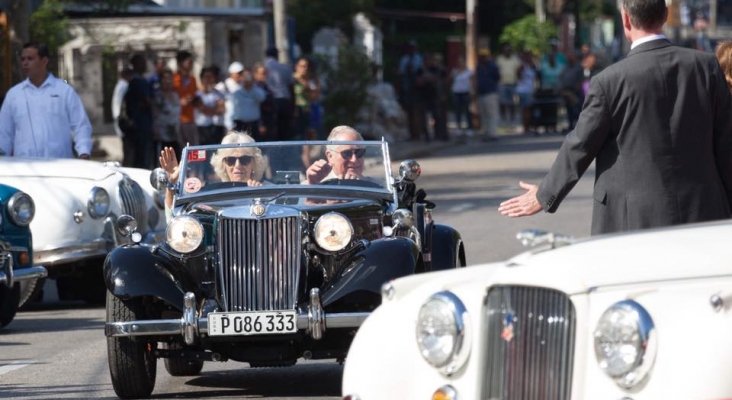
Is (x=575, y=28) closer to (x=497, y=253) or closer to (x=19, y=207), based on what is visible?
(x=497, y=253)

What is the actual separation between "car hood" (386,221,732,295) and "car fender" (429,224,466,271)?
4.23m

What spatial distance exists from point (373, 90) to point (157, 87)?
470 inches

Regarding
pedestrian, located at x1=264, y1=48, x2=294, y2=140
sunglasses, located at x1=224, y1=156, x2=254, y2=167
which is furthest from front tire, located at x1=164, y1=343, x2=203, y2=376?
pedestrian, located at x1=264, y1=48, x2=294, y2=140

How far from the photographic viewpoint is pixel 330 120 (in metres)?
32.4

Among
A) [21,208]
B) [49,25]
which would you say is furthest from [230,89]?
[21,208]

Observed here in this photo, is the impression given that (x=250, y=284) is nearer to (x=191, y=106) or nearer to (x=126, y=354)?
(x=126, y=354)

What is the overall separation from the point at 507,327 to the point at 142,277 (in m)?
3.85

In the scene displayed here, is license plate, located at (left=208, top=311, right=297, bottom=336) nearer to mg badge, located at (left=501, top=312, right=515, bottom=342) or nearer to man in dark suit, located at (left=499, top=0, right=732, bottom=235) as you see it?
man in dark suit, located at (left=499, top=0, right=732, bottom=235)

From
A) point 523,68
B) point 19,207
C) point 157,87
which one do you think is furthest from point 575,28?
point 19,207

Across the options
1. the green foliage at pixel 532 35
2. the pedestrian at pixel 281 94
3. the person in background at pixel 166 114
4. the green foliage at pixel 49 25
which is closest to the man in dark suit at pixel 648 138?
the person in background at pixel 166 114

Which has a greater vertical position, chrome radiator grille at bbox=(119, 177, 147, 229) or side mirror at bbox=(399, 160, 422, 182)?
side mirror at bbox=(399, 160, 422, 182)

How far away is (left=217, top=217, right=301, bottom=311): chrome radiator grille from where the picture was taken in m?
8.83

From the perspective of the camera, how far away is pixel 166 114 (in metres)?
23.0

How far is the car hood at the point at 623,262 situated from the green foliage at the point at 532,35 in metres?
50.5
